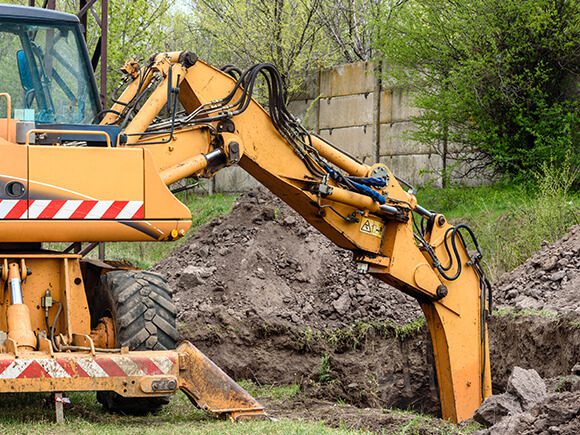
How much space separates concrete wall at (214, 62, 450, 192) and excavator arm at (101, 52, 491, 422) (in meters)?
8.10

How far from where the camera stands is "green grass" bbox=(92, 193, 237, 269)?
1811cm

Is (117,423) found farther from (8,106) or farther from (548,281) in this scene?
(548,281)

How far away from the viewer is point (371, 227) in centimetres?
914

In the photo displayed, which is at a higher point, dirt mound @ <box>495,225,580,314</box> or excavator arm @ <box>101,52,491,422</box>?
excavator arm @ <box>101,52,491,422</box>

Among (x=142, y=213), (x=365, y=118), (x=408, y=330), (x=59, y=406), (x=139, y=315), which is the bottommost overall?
(x=408, y=330)

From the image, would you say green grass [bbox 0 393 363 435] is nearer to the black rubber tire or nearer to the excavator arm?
the black rubber tire

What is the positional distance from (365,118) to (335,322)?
8.54m

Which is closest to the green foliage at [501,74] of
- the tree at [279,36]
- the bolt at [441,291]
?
the tree at [279,36]

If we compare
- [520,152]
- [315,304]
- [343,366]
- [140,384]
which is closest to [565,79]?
[520,152]

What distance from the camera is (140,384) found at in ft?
22.0

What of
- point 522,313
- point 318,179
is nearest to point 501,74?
point 522,313

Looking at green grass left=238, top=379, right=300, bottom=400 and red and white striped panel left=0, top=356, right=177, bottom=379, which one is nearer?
red and white striped panel left=0, top=356, right=177, bottom=379

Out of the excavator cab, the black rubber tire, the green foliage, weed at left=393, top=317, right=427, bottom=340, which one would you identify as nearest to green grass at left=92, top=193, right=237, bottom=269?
the green foliage

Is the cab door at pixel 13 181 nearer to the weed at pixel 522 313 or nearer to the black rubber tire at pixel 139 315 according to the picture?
the black rubber tire at pixel 139 315
